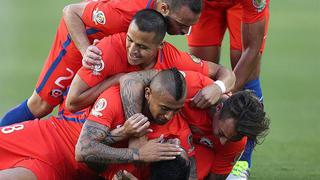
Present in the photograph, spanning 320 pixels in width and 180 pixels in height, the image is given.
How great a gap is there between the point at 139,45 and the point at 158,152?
807 millimetres

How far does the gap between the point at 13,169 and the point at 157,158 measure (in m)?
1.04

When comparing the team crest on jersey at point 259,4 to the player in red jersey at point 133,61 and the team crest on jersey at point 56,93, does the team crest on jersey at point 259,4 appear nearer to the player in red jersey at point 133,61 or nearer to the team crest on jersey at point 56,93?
the player in red jersey at point 133,61

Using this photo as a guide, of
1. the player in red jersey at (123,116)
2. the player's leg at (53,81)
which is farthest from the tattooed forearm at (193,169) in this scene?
the player's leg at (53,81)

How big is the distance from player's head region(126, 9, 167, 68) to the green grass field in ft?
6.20

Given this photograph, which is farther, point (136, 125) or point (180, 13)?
point (180, 13)

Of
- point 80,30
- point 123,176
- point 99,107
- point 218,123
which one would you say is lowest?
point 123,176

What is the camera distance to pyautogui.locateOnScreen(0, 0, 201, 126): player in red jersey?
21.3 feet

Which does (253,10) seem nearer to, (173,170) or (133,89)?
(133,89)

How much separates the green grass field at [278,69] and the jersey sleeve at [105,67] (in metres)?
1.88

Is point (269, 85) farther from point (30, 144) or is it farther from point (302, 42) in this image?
point (30, 144)

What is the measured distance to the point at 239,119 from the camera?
6.18 metres

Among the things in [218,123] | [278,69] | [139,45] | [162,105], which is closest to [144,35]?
[139,45]

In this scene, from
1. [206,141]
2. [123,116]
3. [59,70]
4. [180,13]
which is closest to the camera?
[123,116]

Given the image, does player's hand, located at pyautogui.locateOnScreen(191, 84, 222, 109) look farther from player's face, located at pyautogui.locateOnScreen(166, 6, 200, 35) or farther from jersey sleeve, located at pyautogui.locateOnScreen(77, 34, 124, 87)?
jersey sleeve, located at pyautogui.locateOnScreen(77, 34, 124, 87)
